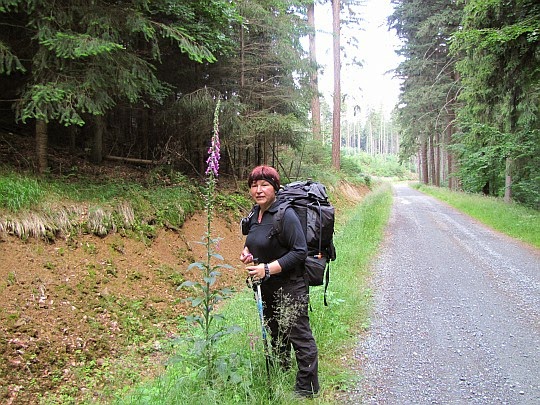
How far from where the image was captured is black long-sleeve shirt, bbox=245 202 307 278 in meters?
2.74

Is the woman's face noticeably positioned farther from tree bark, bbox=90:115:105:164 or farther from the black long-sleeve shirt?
tree bark, bbox=90:115:105:164

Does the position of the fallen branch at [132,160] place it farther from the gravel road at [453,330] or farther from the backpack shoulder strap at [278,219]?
the backpack shoulder strap at [278,219]

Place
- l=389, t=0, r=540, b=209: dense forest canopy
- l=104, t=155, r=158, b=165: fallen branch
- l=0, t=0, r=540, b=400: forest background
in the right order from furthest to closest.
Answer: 1. l=104, t=155, r=158, b=165: fallen branch
2. l=389, t=0, r=540, b=209: dense forest canopy
3. l=0, t=0, r=540, b=400: forest background

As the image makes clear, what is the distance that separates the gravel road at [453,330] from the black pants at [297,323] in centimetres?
47

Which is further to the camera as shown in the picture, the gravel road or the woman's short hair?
the gravel road

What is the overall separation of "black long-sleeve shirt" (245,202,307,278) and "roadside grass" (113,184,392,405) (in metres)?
0.59

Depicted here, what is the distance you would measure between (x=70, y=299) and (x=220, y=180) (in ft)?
21.9

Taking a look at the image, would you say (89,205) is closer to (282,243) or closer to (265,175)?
(265,175)

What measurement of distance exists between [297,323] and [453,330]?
8.36 feet

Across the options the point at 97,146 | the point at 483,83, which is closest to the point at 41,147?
the point at 97,146

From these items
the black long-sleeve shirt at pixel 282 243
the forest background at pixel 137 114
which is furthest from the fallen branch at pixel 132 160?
the black long-sleeve shirt at pixel 282 243

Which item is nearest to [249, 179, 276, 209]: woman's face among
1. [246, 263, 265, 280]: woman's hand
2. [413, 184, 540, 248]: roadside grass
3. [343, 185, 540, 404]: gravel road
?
[246, 263, 265, 280]: woman's hand

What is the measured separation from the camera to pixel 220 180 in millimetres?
11188

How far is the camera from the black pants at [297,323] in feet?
9.29
